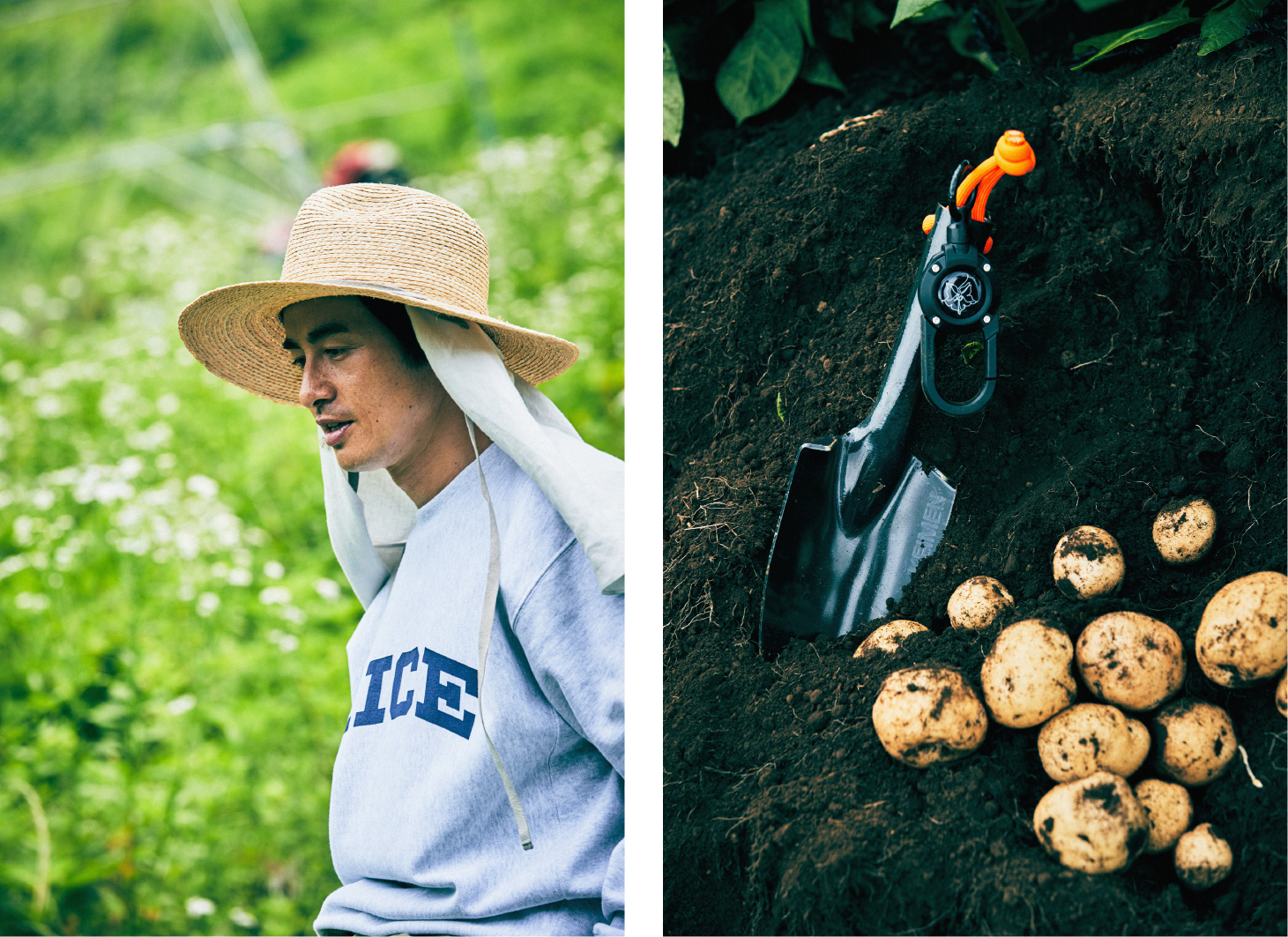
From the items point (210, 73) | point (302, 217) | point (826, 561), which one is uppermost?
point (210, 73)

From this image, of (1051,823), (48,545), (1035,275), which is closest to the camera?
(1051,823)

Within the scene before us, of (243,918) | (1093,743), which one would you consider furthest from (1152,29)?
(243,918)

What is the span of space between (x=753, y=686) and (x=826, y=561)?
22 centimetres

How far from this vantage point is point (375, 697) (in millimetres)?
1186

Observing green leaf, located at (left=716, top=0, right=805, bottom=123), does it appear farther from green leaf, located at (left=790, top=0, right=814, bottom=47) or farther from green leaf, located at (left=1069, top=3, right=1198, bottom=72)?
green leaf, located at (left=1069, top=3, right=1198, bottom=72)

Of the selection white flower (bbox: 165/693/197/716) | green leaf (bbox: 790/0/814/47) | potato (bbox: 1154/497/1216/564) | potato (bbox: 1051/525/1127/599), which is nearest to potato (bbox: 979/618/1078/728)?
potato (bbox: 1051/525/1127/599)

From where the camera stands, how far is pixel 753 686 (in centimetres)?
134

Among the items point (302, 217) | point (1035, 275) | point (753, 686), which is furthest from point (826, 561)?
point (302, 217)

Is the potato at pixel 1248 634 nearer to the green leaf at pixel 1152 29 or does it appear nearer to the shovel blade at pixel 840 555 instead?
the shovel blade at pixel 840 555

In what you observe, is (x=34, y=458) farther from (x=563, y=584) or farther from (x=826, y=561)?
(x=826, y=561)

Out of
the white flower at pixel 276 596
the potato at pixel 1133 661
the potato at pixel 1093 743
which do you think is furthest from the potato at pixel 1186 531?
the white flower at pixel 276 596

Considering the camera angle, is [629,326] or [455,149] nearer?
[629,326]

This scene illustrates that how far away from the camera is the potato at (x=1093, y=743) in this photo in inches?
40.5

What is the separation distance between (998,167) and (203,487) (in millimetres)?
1673
